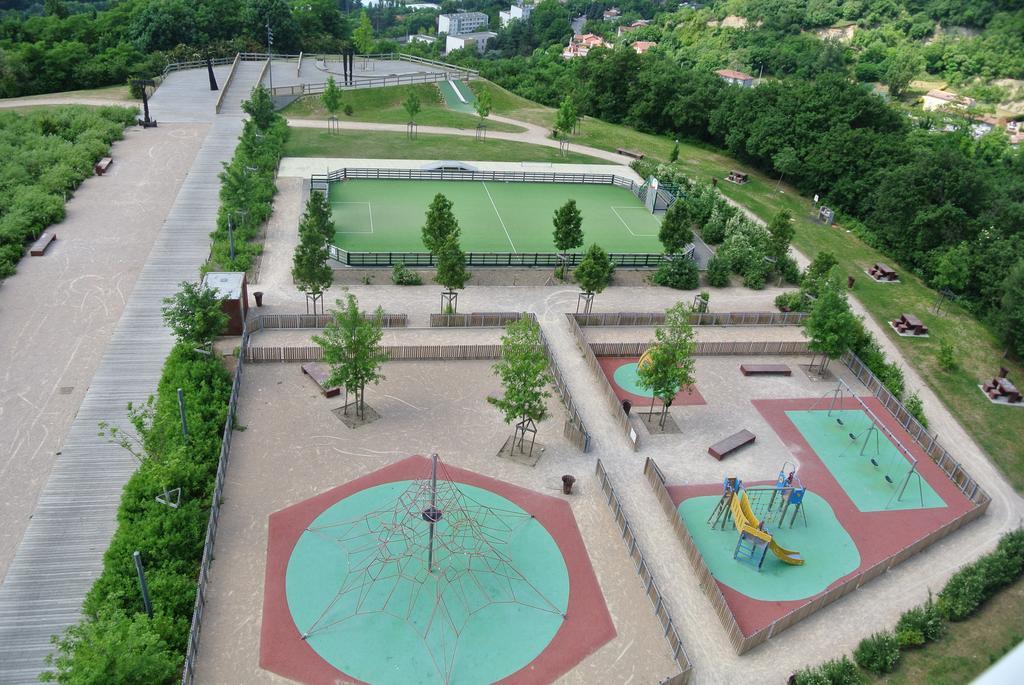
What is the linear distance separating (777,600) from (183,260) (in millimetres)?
35307

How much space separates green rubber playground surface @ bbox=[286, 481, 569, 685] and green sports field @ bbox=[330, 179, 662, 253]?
2415cm

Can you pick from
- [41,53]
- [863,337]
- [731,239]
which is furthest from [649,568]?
[41,53]

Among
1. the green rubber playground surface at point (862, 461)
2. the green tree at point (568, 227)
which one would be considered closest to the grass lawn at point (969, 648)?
the green rubber playground surface at point (862, 461)

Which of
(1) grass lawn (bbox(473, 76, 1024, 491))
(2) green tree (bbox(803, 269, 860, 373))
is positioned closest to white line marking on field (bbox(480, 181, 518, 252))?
(1) grass lawn (bbox(473, 76, 1024, 491))

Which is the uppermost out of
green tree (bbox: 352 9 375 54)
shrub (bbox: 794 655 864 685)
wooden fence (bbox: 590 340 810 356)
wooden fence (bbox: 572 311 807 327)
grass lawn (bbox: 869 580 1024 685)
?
green tree (bbox: 352 9 375 54)

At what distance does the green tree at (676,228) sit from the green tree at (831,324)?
33.8 ft

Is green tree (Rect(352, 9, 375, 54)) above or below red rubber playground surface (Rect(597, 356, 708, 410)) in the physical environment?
above

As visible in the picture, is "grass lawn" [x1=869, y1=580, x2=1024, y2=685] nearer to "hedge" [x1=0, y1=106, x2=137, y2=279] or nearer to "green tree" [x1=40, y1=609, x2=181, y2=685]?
"green tree" [x1=40, y1=609, x2=181, y2=685]

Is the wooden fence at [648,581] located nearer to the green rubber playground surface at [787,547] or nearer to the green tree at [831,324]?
the green rubber playground surface at [787,547]

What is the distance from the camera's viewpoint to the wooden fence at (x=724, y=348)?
3953 centimetres

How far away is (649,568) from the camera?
88.6ft

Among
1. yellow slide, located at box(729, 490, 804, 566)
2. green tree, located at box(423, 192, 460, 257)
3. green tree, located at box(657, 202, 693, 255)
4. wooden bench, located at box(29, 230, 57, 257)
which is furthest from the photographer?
green tree, located at box(657, 202, 693, 255)

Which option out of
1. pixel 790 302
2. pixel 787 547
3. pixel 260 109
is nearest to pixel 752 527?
pixel 787 547

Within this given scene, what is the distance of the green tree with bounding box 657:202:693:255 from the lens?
153 ft
